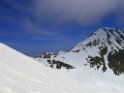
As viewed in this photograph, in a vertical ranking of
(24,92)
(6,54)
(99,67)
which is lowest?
(24,92)

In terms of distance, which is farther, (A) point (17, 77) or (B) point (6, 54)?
(B) point (6, 54)

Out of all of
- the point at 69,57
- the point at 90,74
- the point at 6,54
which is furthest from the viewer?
the point at 69,57

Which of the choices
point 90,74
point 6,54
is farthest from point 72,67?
point 6,54

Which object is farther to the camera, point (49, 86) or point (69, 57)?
point (69, 57)

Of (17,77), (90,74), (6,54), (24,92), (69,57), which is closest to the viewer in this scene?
(24,92)

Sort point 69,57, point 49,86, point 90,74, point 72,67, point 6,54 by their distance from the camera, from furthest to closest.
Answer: point 69,57 < point 90,74 < point 72,67 < point 6,54 < point 49,86

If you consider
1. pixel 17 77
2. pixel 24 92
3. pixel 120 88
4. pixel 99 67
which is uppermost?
pixel 99 67

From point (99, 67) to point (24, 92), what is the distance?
609 ft

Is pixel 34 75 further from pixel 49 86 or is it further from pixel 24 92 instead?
pixel 24 92

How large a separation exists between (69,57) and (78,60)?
911 centimetres

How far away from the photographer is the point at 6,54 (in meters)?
9.05

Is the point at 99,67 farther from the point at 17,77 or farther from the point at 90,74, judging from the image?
the point at 17,77

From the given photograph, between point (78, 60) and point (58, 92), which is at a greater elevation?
point (78, 60)

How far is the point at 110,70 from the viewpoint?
192250mm
